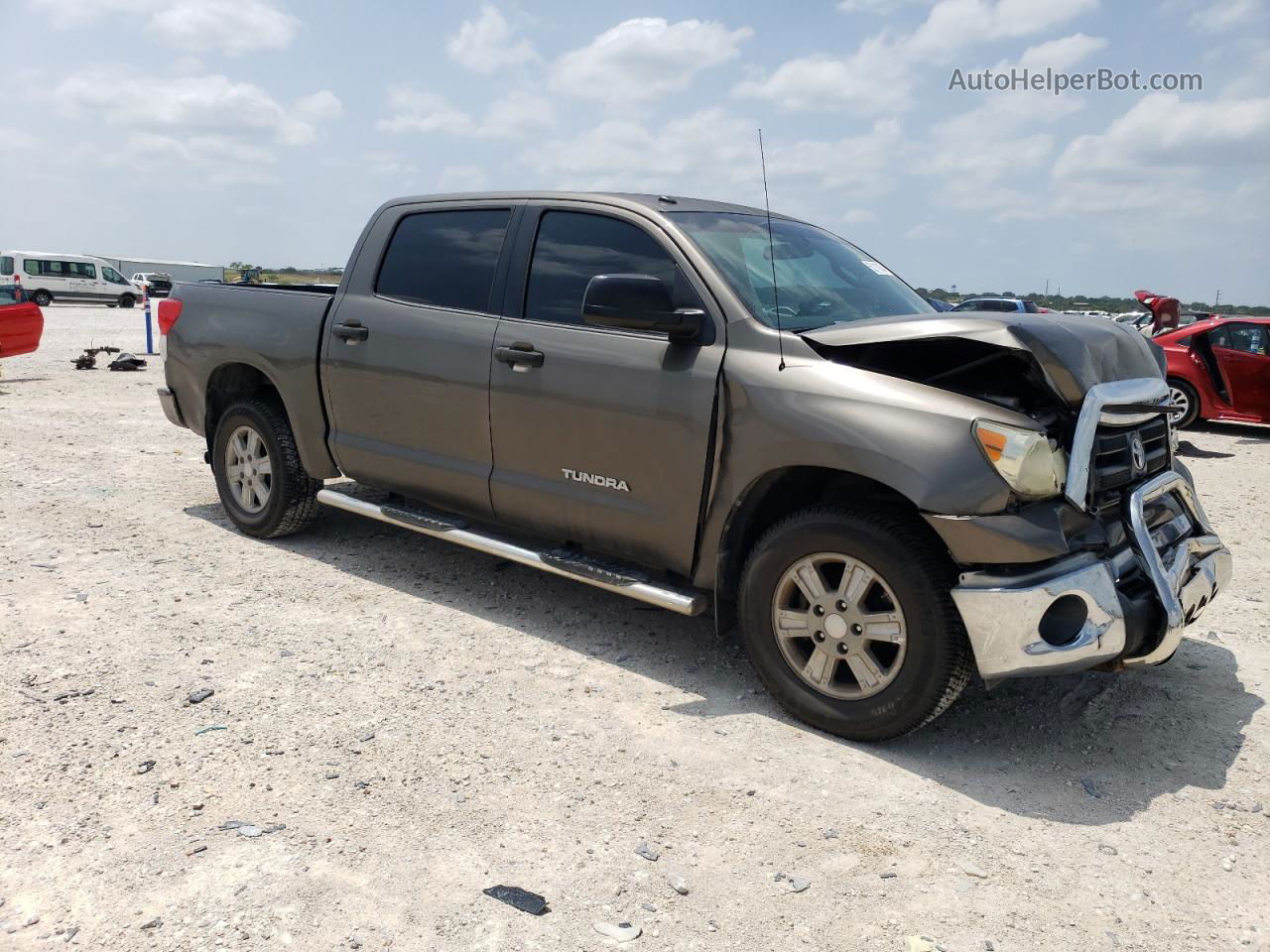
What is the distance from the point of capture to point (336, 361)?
5.22m

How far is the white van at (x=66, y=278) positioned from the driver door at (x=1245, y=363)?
3762cm

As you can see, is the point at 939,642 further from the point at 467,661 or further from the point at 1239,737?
the point at 467,661

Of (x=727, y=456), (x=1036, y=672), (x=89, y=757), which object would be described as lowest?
(x=89, y=757)

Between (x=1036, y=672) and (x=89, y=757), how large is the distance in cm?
312

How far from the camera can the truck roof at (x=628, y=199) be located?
4.36 meters

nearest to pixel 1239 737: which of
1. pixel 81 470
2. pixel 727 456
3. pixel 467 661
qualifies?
pixel 727 456

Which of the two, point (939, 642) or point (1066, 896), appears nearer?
point (1066, 896)

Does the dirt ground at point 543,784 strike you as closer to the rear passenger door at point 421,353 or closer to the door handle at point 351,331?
the rear passenger door at point 421,353

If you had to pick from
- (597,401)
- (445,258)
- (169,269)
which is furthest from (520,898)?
(169,269)

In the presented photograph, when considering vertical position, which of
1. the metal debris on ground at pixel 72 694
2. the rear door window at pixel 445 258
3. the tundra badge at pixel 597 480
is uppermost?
the rear door window at pixel 445 258

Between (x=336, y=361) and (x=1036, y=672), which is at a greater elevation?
(x=336, y=361)

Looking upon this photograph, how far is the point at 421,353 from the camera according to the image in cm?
483

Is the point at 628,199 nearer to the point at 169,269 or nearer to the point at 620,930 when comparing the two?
the point at 620,930

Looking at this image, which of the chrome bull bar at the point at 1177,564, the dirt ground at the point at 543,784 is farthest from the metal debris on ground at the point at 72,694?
the chrome bull bar at the point at 1177,564
